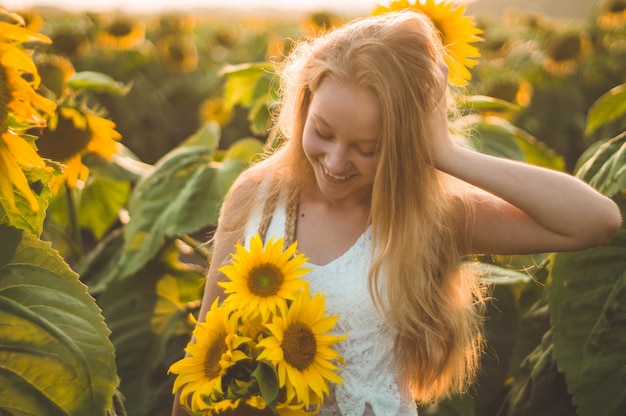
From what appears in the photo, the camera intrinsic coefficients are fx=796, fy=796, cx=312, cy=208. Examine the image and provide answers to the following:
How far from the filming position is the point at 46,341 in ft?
3.50

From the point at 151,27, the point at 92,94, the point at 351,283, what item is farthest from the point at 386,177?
the point at 151,27

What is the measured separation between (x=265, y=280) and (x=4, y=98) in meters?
0.43

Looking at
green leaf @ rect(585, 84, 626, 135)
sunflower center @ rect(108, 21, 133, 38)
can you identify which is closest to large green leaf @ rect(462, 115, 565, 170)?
green leaf @ rect(585, 84, 626, 135)

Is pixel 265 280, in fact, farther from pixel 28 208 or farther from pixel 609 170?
pixel 609 170

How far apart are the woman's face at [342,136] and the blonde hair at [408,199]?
17 millimetres

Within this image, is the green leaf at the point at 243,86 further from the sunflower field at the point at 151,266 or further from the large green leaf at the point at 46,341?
the large green leaf at the point at 46,341

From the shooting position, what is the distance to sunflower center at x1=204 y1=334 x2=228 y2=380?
1.10 m

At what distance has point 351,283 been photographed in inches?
53.4

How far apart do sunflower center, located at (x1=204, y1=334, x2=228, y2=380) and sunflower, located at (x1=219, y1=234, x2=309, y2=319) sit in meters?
0.06

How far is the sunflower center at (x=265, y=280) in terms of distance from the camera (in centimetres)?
113

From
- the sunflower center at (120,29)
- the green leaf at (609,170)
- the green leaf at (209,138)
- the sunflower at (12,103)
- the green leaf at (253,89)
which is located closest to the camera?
the sunflower at (12,103)

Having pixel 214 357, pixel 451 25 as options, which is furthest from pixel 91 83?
pixel 214 357

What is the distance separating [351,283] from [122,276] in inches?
26.7

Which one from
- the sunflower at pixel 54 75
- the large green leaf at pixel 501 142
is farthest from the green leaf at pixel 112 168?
the large green leaf at pixel 501 142
